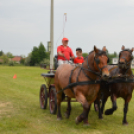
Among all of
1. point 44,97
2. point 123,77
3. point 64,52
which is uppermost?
point 64,52

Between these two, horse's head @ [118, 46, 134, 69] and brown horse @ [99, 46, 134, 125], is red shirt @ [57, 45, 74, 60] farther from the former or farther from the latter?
horse's head @ [118, 46, 134, 69]

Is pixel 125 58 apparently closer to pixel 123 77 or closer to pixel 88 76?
pixel 123 77

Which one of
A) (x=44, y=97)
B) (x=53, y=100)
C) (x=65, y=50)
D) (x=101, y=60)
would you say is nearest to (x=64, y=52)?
(x=65, y=50)

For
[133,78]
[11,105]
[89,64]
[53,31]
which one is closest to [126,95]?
[133,78]

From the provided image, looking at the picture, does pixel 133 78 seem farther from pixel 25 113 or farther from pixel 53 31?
pixel 53 31

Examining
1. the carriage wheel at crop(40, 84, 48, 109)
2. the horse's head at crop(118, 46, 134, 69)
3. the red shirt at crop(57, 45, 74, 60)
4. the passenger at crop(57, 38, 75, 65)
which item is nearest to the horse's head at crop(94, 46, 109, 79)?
the horse's head at crop(118, 46, 134, 69)

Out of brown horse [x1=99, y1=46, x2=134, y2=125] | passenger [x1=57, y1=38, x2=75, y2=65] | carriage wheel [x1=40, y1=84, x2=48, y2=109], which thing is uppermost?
passenger [x1=57, y1=38, x2=75, y2=65]

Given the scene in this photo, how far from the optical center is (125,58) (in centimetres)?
579

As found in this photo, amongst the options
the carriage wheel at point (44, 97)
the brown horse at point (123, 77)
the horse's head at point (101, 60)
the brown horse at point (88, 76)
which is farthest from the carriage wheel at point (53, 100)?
the horse's head at point (101, 60)

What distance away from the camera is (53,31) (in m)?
10.6

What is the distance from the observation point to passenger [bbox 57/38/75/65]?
23.8 ft

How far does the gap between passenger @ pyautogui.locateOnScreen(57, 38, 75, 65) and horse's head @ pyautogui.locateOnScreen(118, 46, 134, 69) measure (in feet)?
6.56

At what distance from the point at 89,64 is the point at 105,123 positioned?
6.66ft

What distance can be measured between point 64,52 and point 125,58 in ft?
7.44
